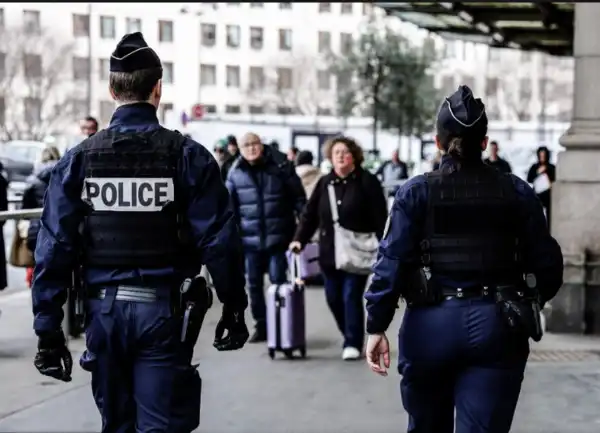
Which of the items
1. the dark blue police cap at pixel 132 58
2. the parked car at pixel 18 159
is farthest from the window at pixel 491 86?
the dark blue police cap at pixel 132 58

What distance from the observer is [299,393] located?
7441 millimetres

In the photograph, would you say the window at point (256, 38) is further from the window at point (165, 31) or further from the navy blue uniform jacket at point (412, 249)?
the navy blue uniform jacket at point (412, 249)

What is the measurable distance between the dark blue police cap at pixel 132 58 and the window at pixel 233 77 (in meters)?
79.5

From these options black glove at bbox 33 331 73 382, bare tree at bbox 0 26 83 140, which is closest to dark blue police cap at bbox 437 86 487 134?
black glove at bbox 33 331 73 382

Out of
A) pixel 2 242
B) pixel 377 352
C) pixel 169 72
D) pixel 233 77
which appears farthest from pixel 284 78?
pixel 377 352

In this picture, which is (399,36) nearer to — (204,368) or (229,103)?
(204,368)

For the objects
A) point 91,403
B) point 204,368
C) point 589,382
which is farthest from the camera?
point 204,368

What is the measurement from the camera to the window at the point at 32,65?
6066cm

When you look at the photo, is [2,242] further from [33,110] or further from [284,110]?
[284,110]

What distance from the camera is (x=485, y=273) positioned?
4.20m

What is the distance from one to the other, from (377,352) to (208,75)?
260 feet

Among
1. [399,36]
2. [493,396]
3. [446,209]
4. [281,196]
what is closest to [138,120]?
[446,209]

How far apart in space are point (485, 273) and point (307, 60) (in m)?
74.5

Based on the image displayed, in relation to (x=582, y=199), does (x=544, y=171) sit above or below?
below
